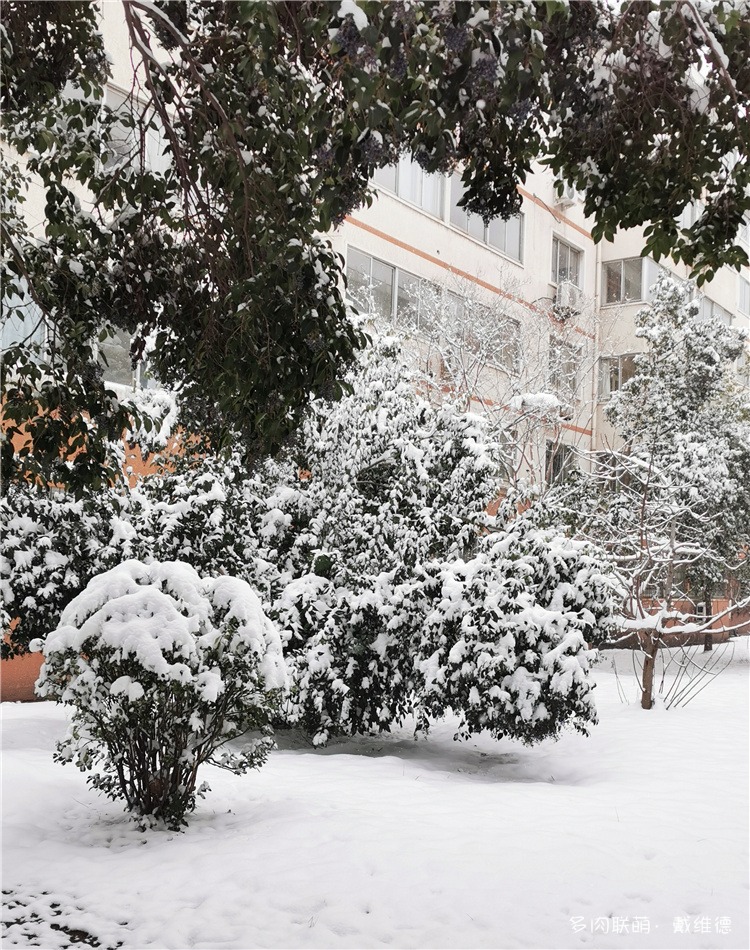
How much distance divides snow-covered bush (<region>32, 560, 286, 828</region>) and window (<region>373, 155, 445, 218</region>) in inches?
543

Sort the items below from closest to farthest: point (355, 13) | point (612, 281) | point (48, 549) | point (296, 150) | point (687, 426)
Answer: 1. point (355, 13)
2. point (296, 150)
3. point (48, 549)
4. point (687, 426)
5. point (612, 281)

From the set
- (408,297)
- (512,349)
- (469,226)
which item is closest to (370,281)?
(408,297)

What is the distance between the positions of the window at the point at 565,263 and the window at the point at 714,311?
386 centimetres

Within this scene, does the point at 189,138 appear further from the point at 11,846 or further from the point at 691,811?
the point at 691,811

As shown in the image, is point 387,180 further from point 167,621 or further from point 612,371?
point 167,621

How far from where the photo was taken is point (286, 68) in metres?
5.74

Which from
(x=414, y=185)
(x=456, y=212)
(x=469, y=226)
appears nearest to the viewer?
(x=414, y=185)

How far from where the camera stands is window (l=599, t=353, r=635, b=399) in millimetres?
22609

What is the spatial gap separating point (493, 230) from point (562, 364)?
4532 mm

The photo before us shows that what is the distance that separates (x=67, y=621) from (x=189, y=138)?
122 inches

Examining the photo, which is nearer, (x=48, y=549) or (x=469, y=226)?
(x=48, y=549)

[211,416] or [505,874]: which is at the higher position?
[211,416]

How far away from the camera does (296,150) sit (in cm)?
590

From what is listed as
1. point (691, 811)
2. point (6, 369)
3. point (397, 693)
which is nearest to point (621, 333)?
point (397, 693)
